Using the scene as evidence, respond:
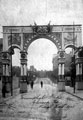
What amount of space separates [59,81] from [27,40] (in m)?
7.36

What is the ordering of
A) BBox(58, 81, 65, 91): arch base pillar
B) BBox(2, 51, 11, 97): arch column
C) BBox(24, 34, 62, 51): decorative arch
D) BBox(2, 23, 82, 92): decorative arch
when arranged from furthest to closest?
1. BBox(24, 34, 62, 51): decorative arch
2. BBox(2, 23, 82, 92): decorative arch
3. BBox(58, 81, 65, 91): arch base pillar
4. BBox(2, 51, 11, 97): arch column

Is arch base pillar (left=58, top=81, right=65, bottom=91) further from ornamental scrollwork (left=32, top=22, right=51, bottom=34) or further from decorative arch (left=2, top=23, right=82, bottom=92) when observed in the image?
ornamental scrollwork (left=32, top=22, right=51, bottom=34)

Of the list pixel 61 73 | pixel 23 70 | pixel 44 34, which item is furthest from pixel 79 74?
pixel 23 70

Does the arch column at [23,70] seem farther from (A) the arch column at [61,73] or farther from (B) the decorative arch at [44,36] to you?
(A) the arch column at [61,73]

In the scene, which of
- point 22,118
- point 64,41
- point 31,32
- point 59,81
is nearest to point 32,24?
point 31,32

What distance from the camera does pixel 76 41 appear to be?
29750 mm

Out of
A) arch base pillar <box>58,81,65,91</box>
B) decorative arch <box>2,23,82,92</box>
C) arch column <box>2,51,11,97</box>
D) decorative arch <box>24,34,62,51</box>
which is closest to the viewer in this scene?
arch column <box>2,51,11,97</box>

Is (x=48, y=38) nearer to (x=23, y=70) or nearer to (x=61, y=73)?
(x=61, y=73)

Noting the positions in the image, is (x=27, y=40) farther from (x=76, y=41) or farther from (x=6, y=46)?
(x=76, y=41)

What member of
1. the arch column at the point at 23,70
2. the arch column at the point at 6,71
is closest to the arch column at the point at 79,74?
the arch column at the point at 23,70

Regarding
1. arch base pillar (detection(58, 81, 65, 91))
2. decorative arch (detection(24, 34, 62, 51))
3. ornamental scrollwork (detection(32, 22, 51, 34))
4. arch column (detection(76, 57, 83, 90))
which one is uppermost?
ornamental scrollwork (detection(32, 22, 51, 34))

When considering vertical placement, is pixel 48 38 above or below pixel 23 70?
above

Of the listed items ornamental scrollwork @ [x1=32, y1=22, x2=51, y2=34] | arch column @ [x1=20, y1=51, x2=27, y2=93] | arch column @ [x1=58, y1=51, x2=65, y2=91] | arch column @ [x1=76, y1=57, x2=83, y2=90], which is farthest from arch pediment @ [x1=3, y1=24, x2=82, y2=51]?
arch column @ [x1=76, y1=57, x2=83, y2=90]

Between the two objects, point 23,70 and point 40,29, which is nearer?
point 23,70
